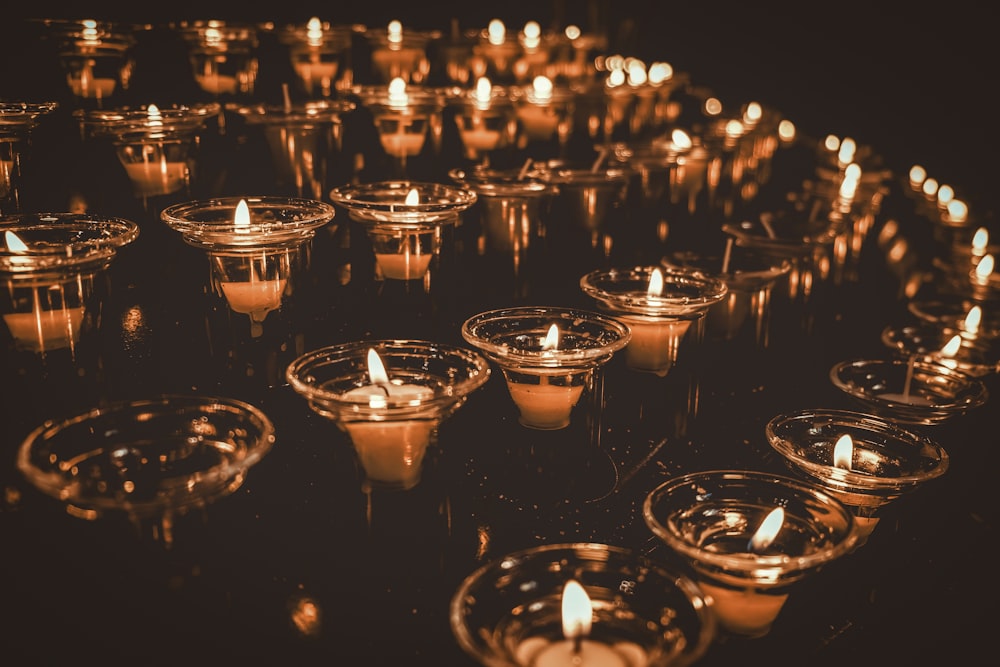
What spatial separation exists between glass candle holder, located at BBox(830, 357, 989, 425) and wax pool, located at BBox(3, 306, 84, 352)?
1.65 meters

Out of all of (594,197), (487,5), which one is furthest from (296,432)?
(487,5)

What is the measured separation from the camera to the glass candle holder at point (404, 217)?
5.90ft

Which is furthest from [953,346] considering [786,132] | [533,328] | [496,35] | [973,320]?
[786,132]

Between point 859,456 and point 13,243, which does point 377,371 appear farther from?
point 859,456

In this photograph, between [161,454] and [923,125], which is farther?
[923,125]

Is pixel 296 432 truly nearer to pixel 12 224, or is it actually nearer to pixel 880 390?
pixel 12 224

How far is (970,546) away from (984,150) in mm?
4659

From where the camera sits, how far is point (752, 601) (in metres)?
1.33

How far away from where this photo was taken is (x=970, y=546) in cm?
194

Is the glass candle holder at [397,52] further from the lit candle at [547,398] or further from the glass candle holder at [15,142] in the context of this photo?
the lit candle at [547,398]

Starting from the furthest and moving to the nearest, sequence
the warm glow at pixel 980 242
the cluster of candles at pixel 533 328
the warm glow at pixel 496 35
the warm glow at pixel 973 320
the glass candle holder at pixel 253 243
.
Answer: the warm glow at pixel 980 242, the warm glow at pixel 496 35, the warm glow at pixel 973 320, the glass candle holder at pixel 253 243, the cluster of candles at pixel 533 328

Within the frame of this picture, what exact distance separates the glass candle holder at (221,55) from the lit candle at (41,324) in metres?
0.84

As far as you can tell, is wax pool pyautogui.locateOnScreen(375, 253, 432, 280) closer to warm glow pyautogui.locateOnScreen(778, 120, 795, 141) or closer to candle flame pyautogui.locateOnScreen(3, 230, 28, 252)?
candle flame pyautogui.locateOnScreen(3, 230, 28, 252)

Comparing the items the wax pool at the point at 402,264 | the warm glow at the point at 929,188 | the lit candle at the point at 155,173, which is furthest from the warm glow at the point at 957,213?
the lit candle at the point at 155,173
